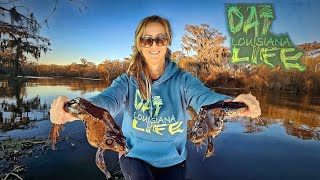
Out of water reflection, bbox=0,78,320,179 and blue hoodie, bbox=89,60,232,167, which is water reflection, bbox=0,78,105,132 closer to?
water reflection, bbox=0,78,320,179

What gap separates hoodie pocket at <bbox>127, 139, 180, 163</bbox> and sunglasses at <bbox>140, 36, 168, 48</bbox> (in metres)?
0.58

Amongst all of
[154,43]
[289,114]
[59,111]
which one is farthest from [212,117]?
[289,114]

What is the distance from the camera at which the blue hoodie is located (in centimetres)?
188

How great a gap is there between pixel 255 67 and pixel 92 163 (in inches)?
494

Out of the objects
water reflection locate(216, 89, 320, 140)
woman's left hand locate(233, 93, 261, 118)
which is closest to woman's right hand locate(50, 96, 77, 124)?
woman's left hand locate(233, 93, 261, 118)

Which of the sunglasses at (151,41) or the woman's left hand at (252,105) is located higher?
the sunglasses at (151,41)

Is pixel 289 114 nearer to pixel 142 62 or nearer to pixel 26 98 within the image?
pixel 26 98

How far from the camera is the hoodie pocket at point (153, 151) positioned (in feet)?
6.14

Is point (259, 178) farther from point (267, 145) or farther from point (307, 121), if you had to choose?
point (307, 121)

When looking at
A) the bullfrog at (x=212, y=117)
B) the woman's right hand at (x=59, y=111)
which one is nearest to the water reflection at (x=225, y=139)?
the bullfrog at (x=212, y=117)

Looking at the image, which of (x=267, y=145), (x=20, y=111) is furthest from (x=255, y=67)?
(x=20, y=111)

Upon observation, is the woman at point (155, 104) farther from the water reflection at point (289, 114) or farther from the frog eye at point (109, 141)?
the water reflection at point (289, 114)
